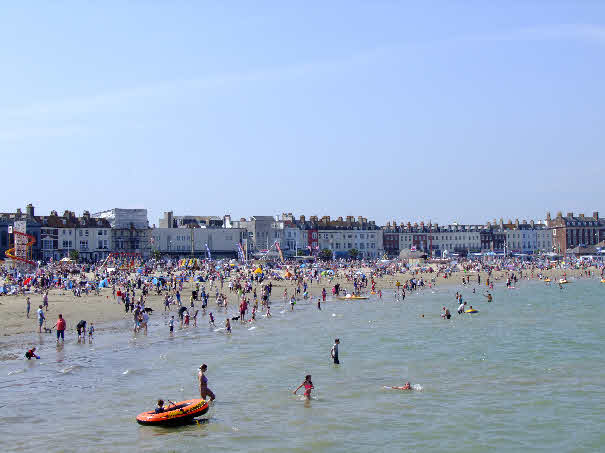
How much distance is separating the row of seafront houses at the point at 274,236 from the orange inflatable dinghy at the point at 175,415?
230ft

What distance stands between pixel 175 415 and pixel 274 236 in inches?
4249

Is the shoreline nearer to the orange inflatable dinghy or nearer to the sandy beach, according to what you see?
the sandy beach

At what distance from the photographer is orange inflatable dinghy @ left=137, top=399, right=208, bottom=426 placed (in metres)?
16.1

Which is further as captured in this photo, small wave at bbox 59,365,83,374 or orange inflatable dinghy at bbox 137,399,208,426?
small wave at bbox 59,365,83,374

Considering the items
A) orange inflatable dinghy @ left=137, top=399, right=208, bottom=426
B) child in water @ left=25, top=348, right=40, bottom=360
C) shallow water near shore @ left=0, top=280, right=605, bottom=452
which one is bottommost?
shallow water near shore @ left=0, top=280, right=605, bottom=452

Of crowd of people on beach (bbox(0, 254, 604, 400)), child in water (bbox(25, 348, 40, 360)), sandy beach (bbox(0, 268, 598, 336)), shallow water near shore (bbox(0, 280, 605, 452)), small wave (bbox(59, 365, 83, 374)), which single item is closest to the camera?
shallow water near shore (bbox(0, 280, 605, 452))

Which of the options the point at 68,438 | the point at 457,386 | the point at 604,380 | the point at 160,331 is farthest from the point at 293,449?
the point at 160,331

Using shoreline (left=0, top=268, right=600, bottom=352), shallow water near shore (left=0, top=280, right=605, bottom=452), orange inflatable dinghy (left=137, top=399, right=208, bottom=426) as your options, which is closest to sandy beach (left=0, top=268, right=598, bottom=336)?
shoreline (left=0, top=268, right=600, bottom=352)

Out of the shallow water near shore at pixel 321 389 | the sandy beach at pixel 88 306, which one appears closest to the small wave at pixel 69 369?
the shallow water near shore at pixel 321 389

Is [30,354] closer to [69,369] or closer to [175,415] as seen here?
[69,369]

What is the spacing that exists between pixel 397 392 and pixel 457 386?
2224 mm

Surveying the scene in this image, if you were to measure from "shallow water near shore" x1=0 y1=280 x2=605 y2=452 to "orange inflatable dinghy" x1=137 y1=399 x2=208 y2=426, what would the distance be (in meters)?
0.21

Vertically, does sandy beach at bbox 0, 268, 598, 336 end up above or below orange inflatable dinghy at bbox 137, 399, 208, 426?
above

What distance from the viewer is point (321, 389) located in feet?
66.9
